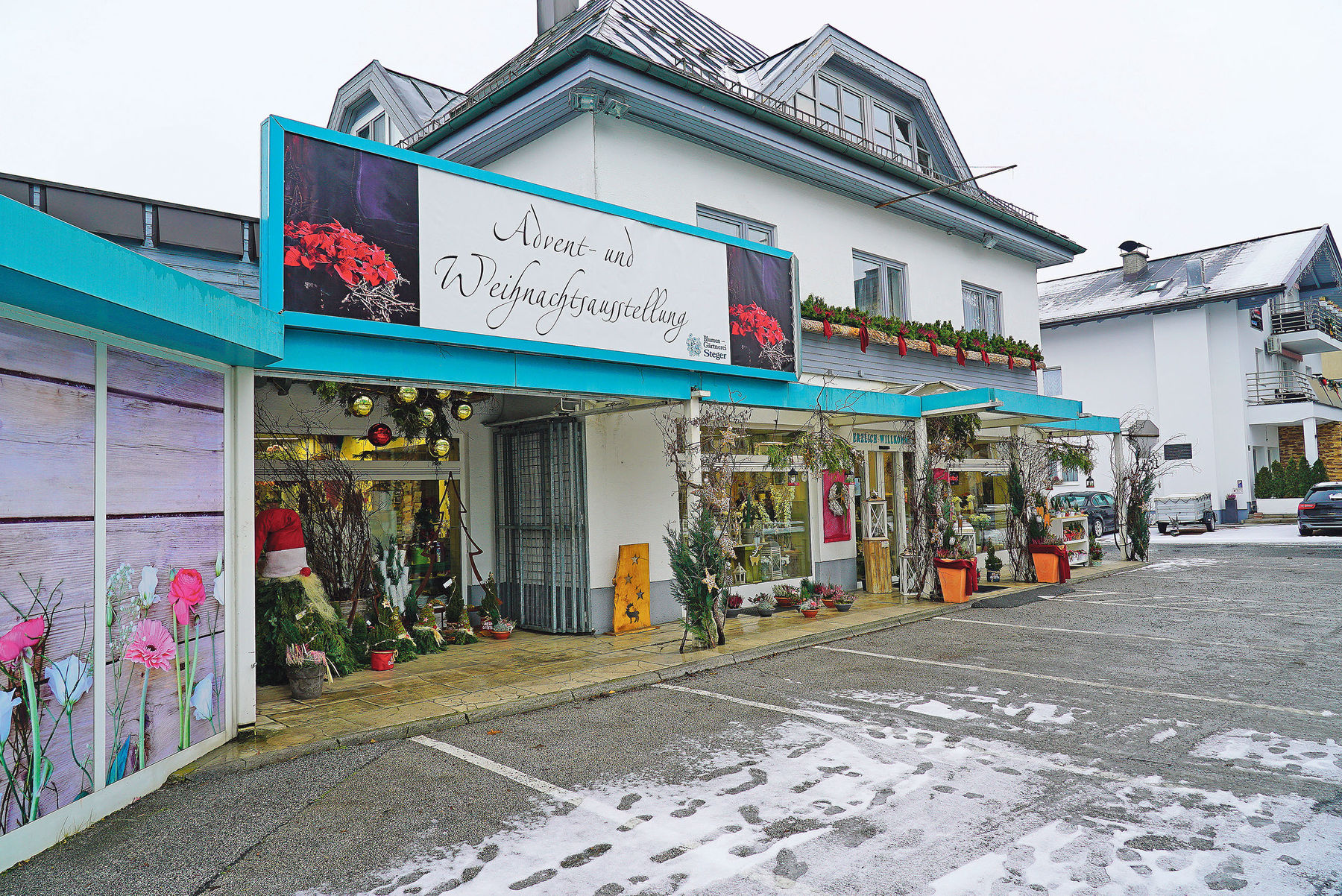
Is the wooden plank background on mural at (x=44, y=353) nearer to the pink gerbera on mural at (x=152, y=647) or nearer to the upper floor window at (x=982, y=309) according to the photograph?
the pink gerbera on mural at (x=152, y=647)

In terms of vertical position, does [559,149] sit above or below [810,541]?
above

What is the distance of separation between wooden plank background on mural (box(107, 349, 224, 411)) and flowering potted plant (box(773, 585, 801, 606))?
8.11 m

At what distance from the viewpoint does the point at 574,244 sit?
823cm

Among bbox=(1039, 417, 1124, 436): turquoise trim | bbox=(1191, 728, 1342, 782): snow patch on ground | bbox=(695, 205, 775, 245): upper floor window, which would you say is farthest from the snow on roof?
Result: bbox=(1191, 728, 1342, 782): snow patch on ground

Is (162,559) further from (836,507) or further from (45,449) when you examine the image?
(836,507)

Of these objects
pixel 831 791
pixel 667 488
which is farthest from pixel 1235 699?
pixel 667 488

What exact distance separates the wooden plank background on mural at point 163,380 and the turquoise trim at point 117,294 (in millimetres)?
122

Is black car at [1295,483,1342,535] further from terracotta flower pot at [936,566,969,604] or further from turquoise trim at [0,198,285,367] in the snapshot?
turquoise trim at [0,198,285,367]

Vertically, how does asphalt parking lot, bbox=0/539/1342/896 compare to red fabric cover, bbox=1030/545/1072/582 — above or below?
below

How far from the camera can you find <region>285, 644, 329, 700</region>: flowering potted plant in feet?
23.0

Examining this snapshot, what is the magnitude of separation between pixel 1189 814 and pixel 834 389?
24.0 feet

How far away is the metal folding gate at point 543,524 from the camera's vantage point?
996cm

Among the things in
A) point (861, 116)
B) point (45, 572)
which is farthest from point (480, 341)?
point (861, 116)

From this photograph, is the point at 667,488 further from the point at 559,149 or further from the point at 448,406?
the point at 559,149
